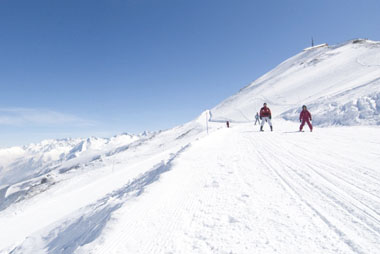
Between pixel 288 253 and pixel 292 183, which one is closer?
pixel 288 253

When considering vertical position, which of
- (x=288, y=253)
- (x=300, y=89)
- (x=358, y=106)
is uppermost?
(x=300, y=89)

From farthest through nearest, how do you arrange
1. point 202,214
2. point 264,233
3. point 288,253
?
1. point 202,214
2. point 264,233
3. point 288,253

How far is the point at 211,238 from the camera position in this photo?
2.67 meters

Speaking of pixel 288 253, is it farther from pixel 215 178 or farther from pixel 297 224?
pixel 215 178

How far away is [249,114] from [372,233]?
52603mm

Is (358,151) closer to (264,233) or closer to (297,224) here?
(297,224)

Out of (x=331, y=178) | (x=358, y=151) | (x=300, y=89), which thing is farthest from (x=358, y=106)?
→ (x=300, y=89)

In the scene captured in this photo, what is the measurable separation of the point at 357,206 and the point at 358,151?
4514 millimetres

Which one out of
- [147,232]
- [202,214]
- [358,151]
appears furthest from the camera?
[358,151]

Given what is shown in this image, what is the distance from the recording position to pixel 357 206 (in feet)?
10.1

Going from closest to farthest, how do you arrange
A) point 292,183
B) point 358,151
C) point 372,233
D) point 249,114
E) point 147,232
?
point 372,233 < point 147,232 < point 292,183 < point 358,151 < point 249,114

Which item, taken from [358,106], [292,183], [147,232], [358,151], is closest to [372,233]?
[292,183]

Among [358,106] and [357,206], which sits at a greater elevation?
[358,106]

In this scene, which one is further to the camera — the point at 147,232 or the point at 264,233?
the point at 147,232
